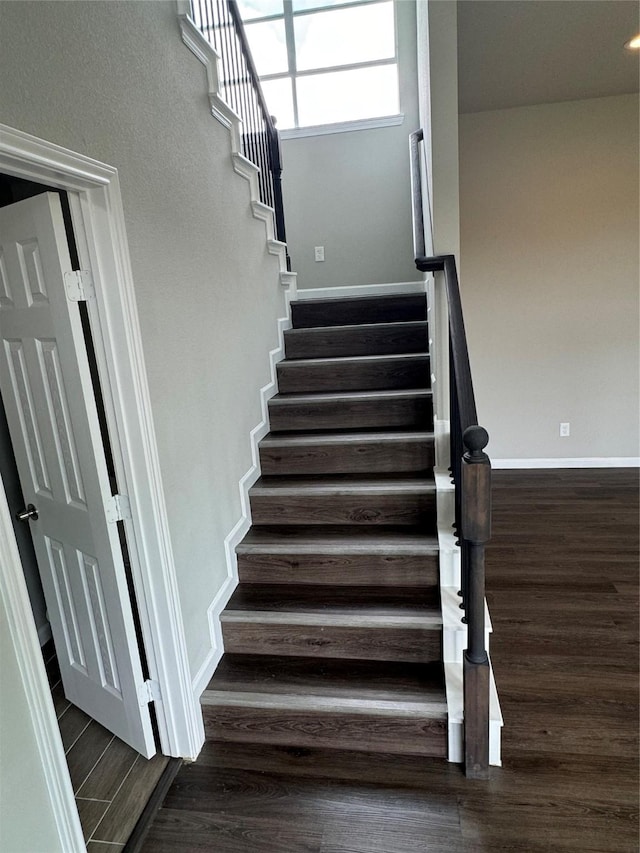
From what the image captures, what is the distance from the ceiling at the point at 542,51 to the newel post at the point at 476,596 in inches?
90.2

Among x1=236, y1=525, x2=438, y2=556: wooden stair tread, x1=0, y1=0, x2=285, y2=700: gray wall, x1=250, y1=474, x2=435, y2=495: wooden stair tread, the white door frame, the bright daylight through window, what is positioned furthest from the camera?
the bright daylight through window

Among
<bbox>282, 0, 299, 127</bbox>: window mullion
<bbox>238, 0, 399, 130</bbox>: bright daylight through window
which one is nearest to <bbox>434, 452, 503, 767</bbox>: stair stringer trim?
<bbox>238, 0, 399, 130</bbox>: bright daylight through window

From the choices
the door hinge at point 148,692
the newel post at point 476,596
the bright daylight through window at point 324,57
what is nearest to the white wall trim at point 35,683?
the door hinge at point 148,692

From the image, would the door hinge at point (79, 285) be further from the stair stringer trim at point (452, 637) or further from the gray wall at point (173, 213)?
the stair stringer trim at point (452, 637)

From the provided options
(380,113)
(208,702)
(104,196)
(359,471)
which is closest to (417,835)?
(208,702)

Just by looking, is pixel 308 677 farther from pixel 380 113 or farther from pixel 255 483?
pixel 380 113

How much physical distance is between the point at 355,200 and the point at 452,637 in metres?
3.84

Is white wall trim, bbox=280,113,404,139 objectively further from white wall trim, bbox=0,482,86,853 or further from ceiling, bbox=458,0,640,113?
white wall trim, bbox=0,482,86,853

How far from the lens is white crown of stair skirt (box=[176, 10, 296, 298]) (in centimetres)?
210

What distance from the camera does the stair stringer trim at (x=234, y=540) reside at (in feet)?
7.00

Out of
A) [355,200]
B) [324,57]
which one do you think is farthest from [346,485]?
[324,57]

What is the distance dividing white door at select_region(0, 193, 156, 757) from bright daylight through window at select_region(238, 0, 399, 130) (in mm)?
3731

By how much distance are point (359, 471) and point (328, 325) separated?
4.32 ft

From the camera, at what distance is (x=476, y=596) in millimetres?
1653
